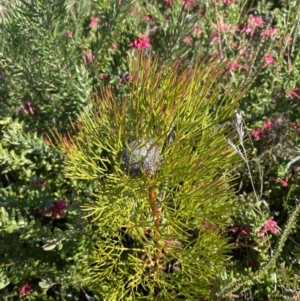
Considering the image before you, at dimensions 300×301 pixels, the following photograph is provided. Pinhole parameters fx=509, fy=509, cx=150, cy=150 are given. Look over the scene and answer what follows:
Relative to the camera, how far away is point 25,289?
1940 millimetres

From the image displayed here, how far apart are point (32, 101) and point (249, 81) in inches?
36.5

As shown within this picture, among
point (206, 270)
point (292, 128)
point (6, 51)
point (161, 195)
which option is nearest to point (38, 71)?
point (6, 51)

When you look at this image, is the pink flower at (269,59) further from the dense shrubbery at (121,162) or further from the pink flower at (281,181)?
the pink flower at (281,181)

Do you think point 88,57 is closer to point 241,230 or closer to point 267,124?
point 267,124

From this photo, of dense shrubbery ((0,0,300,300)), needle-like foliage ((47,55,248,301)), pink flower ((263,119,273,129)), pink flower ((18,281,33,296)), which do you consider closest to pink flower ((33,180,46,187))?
dense shrubbery ((0,0,300,300))

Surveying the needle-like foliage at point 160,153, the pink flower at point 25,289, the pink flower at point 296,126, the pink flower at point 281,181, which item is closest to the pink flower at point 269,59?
the pink flower at point 296,126

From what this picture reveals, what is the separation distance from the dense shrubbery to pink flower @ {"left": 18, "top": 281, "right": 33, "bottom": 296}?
0.01m

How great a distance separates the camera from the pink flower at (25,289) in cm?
194

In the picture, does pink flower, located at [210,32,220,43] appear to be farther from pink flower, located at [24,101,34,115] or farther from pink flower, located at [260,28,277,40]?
pink flower, located at [24,101,34,115]

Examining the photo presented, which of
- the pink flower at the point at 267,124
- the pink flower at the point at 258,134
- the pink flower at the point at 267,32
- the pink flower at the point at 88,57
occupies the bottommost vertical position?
the pink flower at the point at 258,134

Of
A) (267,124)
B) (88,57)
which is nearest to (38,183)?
(88,57)

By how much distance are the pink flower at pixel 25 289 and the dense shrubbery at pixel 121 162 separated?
0.6 inches

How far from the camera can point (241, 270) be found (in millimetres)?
1874

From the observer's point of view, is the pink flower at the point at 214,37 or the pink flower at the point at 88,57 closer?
the pink flower at the point at 88,57
